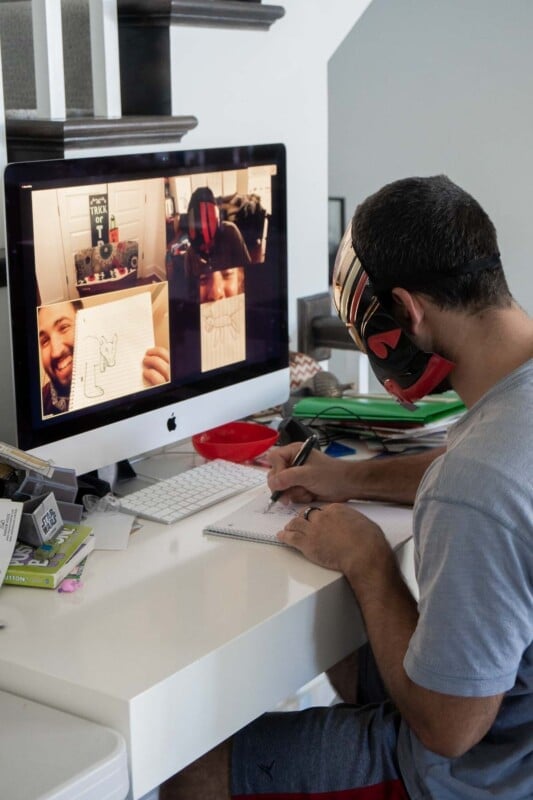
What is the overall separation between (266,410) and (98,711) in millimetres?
1058

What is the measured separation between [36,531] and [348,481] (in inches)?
18.8

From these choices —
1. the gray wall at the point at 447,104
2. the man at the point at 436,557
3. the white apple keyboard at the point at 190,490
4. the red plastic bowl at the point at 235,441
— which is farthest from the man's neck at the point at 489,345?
the gray wall at the point at 447,104

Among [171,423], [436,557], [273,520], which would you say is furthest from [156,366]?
[436,557]

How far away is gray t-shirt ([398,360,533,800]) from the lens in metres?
1.06

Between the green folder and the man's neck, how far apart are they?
0.59 meters

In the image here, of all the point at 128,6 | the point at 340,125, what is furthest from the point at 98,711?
the point at 340,125

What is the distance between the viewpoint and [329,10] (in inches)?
91.7

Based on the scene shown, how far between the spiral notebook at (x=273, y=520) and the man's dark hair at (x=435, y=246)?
37 cm

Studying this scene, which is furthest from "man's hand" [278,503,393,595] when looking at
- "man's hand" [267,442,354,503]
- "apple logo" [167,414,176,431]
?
"apple logo" [167,414,176,431]

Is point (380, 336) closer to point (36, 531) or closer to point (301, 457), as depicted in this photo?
point (301, 457)

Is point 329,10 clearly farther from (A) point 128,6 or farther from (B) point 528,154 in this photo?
(B) point 528,154

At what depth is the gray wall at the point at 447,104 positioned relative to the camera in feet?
10.8

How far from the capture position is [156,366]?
5.47 ft

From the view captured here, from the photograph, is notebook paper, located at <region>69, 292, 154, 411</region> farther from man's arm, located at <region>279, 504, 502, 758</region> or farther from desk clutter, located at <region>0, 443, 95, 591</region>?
man's arm, located at <region>279, 504, 502, 758</region>
